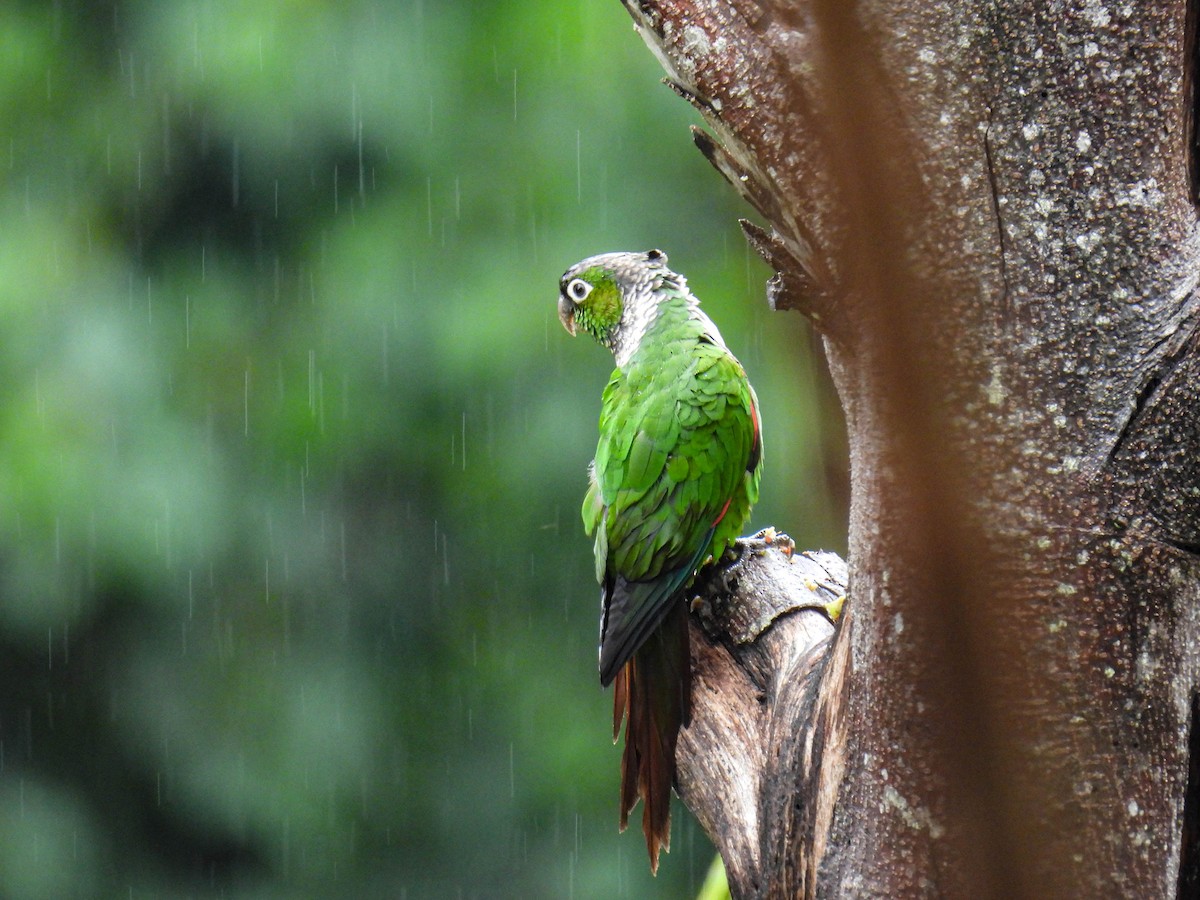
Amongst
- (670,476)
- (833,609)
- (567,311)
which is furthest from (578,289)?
(833,609)

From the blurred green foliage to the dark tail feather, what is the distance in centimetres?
235

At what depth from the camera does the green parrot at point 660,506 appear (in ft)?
7.86

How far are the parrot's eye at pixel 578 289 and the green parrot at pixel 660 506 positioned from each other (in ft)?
0.97

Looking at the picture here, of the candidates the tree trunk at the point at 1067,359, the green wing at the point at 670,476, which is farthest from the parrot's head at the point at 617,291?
the tree trunk at the point at 1067,359

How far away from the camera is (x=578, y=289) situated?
11.4ft

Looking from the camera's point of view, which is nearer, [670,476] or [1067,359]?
[1067,359]

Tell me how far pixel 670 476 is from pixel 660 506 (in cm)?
8

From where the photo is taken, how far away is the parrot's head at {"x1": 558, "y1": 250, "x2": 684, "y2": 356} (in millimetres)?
3250

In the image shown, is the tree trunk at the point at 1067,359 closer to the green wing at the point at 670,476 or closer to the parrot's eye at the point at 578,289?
the green wing at the point at 670,476

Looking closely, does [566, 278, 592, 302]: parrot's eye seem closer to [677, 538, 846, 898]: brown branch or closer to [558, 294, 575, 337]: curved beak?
[558, 294, 575, 337]: curved beak

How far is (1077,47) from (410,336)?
3.98 metres

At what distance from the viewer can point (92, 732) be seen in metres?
5.65

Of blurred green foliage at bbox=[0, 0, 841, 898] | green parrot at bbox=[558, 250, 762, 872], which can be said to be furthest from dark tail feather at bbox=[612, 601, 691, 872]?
blurred green foliage at bbox=[0, 0, 841, 898]

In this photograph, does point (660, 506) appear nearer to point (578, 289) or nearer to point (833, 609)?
point (833, 609)
